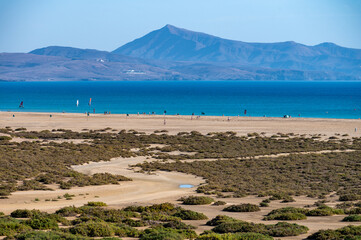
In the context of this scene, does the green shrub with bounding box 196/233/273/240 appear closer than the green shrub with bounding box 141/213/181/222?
Yes

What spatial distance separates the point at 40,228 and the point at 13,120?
70.1 metres

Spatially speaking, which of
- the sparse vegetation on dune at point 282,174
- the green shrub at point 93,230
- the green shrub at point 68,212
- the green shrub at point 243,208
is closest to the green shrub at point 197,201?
the green shrub at point 243,208

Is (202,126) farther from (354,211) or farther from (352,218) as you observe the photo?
(352,218)

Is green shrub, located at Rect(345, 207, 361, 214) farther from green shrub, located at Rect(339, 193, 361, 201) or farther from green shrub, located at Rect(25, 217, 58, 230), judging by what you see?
green shrub, located at Rect(25, 217, 58, 230)

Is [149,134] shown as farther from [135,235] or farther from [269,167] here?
[135,235]

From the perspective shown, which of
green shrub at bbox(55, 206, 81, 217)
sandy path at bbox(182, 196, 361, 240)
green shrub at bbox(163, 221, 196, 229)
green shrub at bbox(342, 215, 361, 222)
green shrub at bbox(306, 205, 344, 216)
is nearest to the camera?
green shrub at bbox(163, 221, 196, 229)

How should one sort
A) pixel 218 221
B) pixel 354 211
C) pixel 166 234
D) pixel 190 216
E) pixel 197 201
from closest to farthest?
pixel 166 234, pixel 218 221, pixel 190 216, pixel 354 211, pixel 197 201

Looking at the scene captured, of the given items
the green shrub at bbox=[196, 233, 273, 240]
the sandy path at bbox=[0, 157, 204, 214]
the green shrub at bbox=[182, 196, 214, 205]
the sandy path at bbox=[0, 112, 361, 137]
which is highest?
the sandy path at bbox=[0, 112, 361, 137]

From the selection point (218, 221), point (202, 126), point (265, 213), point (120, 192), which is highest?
point (202, 126)

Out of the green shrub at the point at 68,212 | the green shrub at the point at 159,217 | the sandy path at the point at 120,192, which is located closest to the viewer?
the green shrub at the point at 159,217

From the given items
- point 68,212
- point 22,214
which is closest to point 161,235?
point 68,212

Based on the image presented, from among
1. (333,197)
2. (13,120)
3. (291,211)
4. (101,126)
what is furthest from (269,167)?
(13,120)

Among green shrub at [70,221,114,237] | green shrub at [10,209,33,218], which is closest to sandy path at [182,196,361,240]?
green shrub at [70,221,114,237]

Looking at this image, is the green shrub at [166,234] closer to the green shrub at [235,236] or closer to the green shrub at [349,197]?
the green shrub at [235,236]
